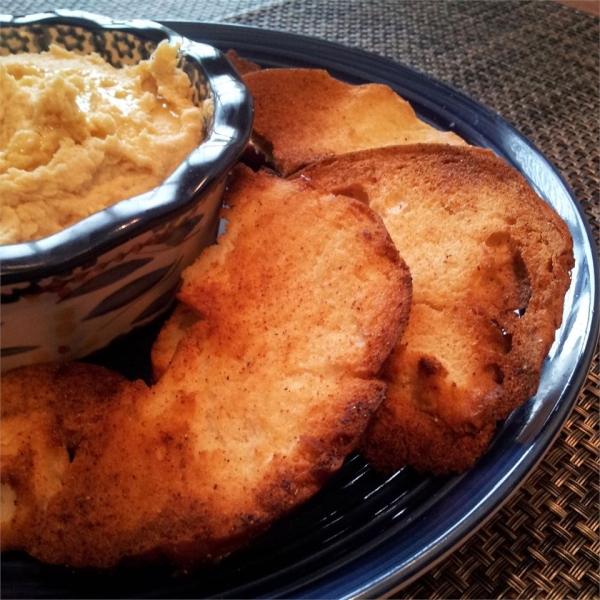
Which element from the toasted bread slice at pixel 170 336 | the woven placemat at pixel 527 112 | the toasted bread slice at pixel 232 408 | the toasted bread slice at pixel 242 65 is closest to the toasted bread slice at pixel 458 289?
the toasted bread slice at pixel 232 408

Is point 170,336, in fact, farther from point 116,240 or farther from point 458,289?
point 458,289

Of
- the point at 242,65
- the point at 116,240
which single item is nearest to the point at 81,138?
the point at 116,240

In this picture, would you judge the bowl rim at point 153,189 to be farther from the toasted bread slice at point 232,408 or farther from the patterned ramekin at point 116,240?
the toasted bread slice at point 232,408

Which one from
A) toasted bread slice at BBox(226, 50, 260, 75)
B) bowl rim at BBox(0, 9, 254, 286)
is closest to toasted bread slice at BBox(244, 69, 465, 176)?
toasted bread slice at BBox(226, 50, 260, 75)

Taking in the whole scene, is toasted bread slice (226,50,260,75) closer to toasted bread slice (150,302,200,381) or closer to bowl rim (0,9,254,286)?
bowl rim (0,9,254,286)

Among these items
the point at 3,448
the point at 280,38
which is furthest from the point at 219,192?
the point at 280,38

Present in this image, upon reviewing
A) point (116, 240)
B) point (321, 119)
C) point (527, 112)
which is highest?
point (116, 240)
